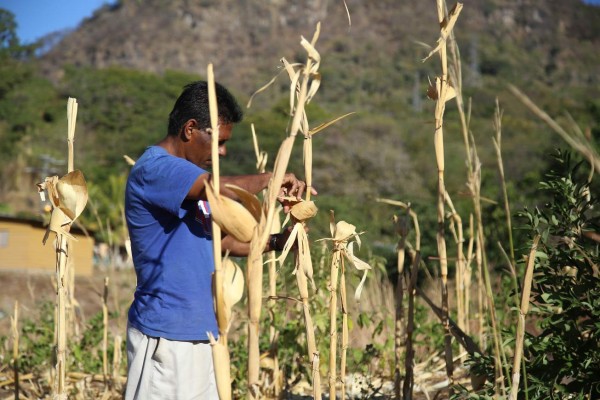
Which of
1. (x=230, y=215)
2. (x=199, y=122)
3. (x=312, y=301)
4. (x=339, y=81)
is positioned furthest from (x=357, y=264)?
(x=339, y=81)

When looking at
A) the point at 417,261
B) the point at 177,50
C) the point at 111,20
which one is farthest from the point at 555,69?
the point at 417,261

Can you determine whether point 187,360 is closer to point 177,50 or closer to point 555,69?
point 555,69

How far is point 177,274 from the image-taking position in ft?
6.79

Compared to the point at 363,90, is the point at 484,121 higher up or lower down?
lower down

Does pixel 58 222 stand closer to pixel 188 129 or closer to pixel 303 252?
pixel 188 129

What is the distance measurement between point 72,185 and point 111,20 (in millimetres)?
73316

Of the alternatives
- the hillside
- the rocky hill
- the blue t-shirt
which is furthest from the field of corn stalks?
the rocky hill

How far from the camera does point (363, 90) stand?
5028cm

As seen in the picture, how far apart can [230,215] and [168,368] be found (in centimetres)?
77

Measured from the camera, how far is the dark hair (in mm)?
2088

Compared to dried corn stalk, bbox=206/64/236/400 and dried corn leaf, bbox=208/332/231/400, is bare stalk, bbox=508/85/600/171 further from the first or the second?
dried corn leaf, bbox=208/332/231/400

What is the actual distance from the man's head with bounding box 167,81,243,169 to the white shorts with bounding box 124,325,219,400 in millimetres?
479

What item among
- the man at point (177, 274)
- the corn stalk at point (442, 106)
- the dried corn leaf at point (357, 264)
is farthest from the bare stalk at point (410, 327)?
the man at point (177, 274)

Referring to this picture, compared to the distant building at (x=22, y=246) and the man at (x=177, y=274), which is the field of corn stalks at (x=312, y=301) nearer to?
the man at (x=177, y=274)
